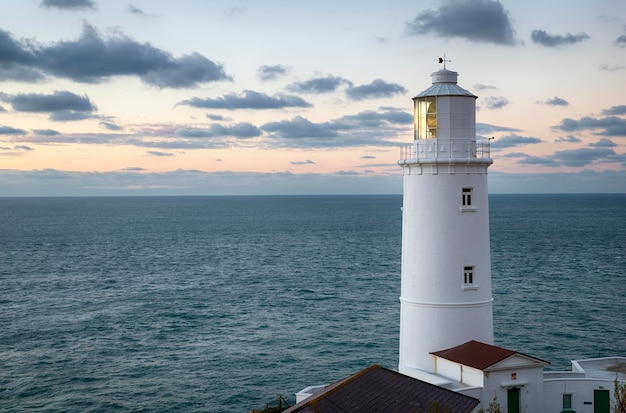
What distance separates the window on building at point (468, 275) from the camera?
2338cm

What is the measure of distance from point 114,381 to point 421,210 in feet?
73.4

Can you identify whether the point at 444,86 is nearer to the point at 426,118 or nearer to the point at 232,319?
the point at 426,118

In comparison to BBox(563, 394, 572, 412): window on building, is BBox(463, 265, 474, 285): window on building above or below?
above

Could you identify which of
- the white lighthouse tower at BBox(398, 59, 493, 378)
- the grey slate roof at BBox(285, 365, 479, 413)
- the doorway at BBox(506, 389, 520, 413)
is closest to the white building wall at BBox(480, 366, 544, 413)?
the doorway at BBox(506, 389, 520, 413)

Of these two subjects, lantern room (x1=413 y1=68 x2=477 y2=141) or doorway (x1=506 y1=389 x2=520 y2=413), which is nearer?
doorway (x1=506 y1=389 x2=520 y2=413)

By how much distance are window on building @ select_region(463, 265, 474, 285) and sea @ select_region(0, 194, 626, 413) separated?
554 inches

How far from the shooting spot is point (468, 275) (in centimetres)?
2344

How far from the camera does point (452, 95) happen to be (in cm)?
2342

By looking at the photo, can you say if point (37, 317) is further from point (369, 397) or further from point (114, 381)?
point (369, 397)

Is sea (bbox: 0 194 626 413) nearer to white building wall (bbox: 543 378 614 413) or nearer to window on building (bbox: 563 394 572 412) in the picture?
white building wall (bbox: 543 378 614 413)

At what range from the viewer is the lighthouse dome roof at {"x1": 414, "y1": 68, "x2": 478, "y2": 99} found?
77.1 feet

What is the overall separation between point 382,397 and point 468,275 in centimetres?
685

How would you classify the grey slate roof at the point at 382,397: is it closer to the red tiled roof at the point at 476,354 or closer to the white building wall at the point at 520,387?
the red tiled roof at the point at 476,354

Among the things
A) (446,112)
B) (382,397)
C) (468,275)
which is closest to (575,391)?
(468,275)
